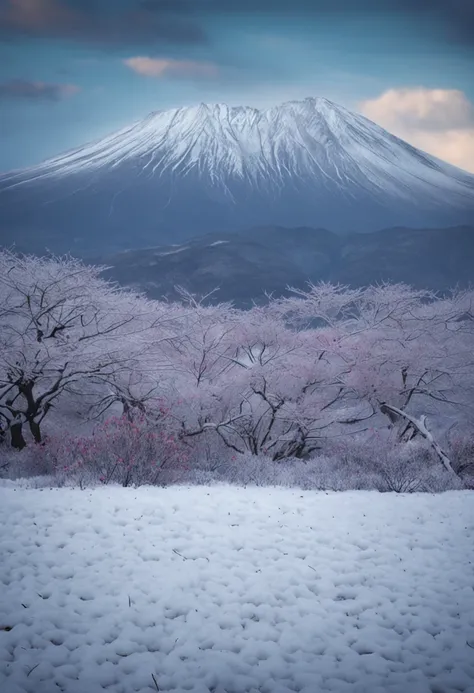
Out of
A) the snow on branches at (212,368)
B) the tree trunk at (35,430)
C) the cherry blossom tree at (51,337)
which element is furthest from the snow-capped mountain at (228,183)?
the tree trunk at (35,430)

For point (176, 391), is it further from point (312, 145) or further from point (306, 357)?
point (312, 145)

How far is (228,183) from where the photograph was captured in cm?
9012

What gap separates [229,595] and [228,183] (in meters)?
90.7

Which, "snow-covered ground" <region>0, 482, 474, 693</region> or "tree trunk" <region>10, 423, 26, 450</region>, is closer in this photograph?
"snow-covered ground" <region>0, 482, 474, 693</region>

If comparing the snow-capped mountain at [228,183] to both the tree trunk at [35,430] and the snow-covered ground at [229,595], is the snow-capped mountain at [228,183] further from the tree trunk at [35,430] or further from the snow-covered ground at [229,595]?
the snow-covered ground at [229,595]

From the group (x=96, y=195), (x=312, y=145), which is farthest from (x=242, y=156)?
(x=96, y=195)

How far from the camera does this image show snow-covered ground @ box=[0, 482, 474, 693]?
3.88m

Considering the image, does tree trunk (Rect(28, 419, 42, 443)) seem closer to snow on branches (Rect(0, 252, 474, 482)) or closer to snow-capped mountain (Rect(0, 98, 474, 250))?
snow on branches (Rect(0, 252, 474, 482))

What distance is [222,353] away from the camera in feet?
50.7

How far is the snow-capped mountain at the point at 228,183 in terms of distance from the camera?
275ft

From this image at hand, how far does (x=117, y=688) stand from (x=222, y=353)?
471 inches

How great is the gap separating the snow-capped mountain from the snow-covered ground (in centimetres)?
7997

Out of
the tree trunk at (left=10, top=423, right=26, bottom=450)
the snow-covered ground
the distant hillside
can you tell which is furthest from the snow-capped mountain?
the snow-covered ground

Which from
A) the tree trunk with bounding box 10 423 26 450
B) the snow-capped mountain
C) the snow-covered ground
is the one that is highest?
the snow-capped mountain
